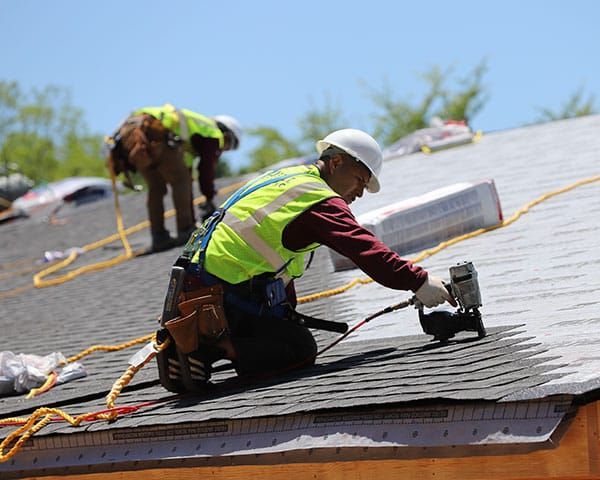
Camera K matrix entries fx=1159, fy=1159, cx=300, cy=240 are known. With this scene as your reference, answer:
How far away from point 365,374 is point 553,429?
4.26ft

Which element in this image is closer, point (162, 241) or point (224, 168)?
point (162, 241)

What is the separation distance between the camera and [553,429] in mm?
3461

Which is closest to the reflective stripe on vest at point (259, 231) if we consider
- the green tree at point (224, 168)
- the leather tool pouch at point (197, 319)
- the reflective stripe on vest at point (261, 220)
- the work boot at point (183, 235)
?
the reflective stripe on vest at point (261, 220)

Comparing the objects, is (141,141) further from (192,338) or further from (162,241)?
(192,338)

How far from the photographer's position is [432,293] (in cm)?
496

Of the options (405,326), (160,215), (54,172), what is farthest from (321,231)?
(54,172)

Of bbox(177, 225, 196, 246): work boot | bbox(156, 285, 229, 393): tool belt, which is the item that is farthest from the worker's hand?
bbox(177, 225, 196, 246): work boot

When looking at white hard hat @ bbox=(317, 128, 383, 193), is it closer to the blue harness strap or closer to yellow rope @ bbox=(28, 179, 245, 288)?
the blue harness strap

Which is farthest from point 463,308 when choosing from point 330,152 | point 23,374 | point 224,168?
point 224,168

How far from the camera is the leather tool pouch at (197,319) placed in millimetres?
5176

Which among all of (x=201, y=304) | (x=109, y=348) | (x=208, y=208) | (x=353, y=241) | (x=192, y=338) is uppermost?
(x=353, y=241)

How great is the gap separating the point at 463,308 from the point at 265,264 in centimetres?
91

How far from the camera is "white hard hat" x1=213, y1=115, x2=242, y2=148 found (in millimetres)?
10406

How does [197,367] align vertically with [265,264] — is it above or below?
below
